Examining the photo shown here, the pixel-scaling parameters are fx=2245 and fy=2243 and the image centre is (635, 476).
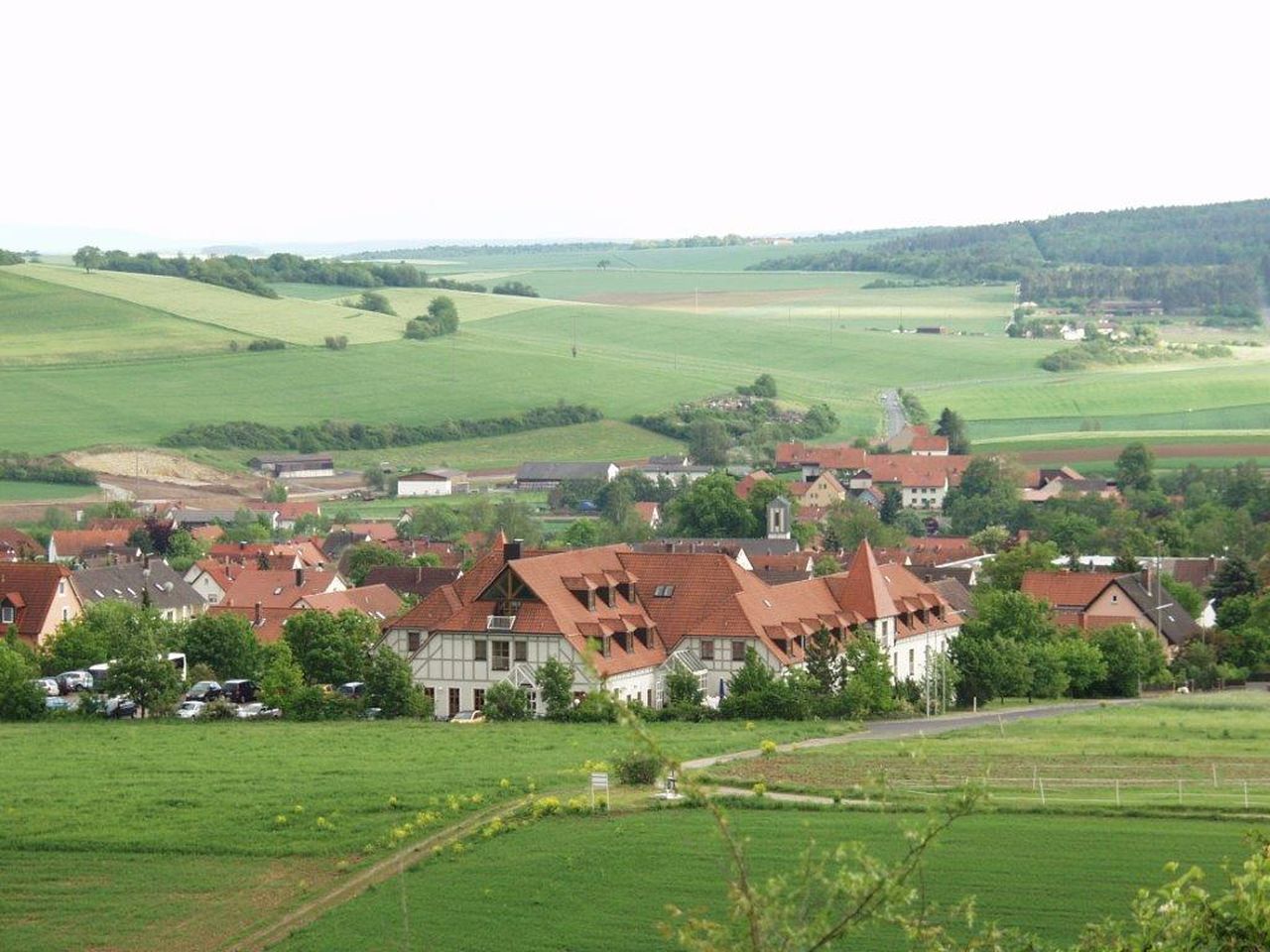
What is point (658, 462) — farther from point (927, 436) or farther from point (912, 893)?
point (912, 893)

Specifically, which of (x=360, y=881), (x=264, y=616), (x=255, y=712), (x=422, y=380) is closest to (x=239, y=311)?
(x=422, y=380)

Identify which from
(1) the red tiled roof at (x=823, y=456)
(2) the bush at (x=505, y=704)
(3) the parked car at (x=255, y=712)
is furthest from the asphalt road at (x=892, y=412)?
(2) the bush at (x=505, y=704)

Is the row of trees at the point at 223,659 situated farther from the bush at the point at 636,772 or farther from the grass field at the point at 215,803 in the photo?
the bush at the point at 636,772

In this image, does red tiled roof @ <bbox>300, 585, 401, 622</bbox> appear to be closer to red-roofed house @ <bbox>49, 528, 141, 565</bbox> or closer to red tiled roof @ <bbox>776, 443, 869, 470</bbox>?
red-roofed house @ <bbox>49, 528, 141, 565</bbox>

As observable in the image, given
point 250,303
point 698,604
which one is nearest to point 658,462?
point 250,303

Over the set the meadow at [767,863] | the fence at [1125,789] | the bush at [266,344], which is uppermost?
the meadow at [767,863]

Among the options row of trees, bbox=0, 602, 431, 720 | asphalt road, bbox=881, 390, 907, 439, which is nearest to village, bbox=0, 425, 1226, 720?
row of trees, bbox=0, 602, 431, 720
